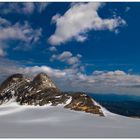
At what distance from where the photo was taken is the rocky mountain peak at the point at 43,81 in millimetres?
26719

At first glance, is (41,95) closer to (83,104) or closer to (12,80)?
(83,104)

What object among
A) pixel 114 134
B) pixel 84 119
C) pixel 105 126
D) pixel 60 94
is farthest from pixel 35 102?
pixel 114 134

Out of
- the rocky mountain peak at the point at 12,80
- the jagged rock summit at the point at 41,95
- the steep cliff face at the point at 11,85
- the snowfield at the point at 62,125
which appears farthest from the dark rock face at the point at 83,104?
the rocky mountain peak at the point at 12,80

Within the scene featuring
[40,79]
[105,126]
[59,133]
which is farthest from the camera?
[40,79]

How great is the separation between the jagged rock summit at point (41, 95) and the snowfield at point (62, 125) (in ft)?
4.75

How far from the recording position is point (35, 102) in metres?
22.9

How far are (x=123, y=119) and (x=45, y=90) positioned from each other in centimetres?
948

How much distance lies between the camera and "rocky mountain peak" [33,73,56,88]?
2672cm

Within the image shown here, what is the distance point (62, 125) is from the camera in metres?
15.1

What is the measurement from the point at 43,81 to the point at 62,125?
12.2 meters

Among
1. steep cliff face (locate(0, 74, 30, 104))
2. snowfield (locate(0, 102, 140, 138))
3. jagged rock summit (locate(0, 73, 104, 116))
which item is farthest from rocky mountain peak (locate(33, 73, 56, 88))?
snowfield (locate(0, 102, 140, 138))

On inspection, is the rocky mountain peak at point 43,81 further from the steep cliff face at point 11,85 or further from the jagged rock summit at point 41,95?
the steep cliff face at point 11,85

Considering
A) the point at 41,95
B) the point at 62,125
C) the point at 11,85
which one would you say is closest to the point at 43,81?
the point at 41,95

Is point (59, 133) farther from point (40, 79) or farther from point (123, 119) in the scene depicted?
point (40, 79)
